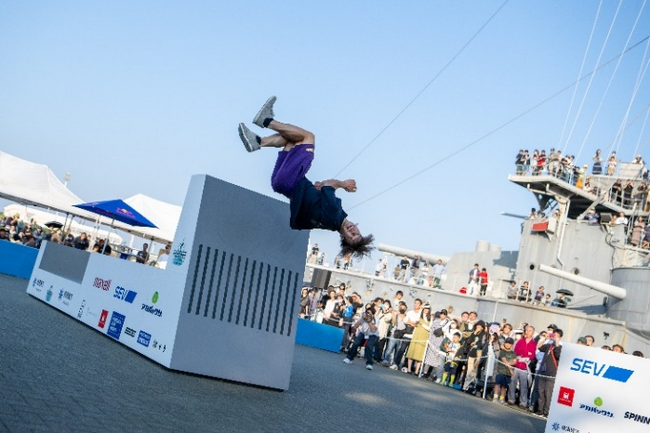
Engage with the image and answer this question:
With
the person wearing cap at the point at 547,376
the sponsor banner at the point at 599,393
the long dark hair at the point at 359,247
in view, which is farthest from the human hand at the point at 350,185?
the person wearing cap at the point at 547,376

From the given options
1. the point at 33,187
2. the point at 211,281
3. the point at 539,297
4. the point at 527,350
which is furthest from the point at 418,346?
the point at 33,187

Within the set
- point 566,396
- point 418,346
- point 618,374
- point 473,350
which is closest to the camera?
point 618,374

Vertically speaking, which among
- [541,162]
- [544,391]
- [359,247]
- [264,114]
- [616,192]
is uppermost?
[541,162]

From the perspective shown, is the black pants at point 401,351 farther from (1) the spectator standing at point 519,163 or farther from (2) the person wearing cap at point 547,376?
(1) the spectator standing at point 519,163

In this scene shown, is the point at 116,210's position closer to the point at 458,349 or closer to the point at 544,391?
the point at 458,349

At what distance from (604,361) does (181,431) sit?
6.82m

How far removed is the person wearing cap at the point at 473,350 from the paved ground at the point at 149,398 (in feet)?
14.7

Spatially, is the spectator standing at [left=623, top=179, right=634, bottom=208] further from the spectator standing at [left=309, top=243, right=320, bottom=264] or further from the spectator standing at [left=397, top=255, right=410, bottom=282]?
the spectator standing at [left=309, top=243, right=320, bottom=264]

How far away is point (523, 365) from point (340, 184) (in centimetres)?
981

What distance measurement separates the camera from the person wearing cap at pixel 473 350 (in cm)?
1673

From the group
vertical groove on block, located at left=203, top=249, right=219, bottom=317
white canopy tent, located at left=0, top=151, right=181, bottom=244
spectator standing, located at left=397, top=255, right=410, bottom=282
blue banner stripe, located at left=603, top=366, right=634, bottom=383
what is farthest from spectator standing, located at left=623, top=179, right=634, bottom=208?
vertical groove on block, located at left=203, top=249, right=219, bottom=317

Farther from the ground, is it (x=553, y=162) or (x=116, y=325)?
(x=553, y=162)

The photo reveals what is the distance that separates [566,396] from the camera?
32.6ft

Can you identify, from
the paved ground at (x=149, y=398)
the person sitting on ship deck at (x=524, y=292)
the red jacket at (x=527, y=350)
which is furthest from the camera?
the person sitting on ship deck at (x=524, y=292)
